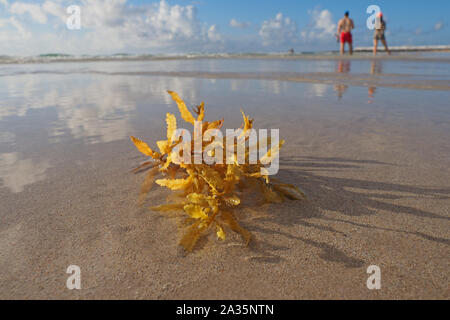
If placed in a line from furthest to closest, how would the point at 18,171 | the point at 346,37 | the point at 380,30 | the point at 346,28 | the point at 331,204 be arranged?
the point at 380,30
the point at 346,37
the point at 346,28
the point at 18,171
the point at 331,204

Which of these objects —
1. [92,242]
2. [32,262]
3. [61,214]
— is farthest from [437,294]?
[61,214]

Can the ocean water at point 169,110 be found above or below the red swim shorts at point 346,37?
below

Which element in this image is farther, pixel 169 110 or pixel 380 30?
pixel 380 30

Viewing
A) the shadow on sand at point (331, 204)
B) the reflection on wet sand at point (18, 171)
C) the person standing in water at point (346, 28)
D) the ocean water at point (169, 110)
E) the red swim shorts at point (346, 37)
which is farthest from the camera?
the red swim shorts at point (346, 37)

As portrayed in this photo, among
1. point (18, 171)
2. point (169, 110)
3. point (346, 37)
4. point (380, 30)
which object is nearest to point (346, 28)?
point (346, 37)

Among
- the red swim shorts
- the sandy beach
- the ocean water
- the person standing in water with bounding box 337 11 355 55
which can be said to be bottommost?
the sandy beach

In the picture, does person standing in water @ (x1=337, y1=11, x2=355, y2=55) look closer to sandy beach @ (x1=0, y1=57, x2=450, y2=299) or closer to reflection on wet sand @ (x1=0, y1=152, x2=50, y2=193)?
sandy beach @ (x1=0, y1=57, x2=450, y2=299)

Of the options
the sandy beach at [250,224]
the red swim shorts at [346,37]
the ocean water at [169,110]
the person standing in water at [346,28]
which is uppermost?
the person standing in water at [346,28]

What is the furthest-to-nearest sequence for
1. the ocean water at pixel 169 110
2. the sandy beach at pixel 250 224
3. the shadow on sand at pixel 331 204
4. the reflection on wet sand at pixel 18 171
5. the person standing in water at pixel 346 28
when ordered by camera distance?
the person standing in water at pixel 346 28, the ocean water at pixel 169 110, the reflection on wet sand at pixel 18 171, the shadow on sand at pixel 331 204, the sandy beach at pixel 250 224

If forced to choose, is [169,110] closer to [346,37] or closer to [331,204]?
[331,204]

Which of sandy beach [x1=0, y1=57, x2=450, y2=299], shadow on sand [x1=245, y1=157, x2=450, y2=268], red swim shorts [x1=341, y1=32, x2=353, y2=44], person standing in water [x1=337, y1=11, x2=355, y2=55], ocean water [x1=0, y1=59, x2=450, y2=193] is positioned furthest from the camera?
red swim shorts [x1=341, y1=32, x2=353, y2=44]

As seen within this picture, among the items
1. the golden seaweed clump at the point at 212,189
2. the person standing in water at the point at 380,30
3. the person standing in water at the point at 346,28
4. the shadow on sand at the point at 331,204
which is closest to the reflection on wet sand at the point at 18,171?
the golden seaweed clump at the point at 212,189

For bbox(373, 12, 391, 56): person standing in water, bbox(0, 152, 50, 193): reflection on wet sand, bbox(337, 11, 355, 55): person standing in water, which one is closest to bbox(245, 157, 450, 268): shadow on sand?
bbox(0, 152, 50, 193): reflection on wet sand

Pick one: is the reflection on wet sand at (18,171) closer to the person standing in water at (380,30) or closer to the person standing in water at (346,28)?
the person standing in water at (346,28)
